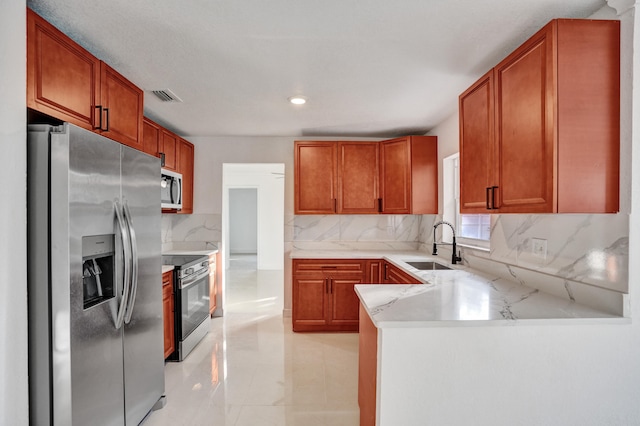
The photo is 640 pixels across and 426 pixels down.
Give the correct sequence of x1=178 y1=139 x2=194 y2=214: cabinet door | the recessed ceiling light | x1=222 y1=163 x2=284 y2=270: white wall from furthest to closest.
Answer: x1=222 y1=163 x2=284 y2=270: white wall, x1=178 y1=139 x2=194 y2=214: cabinet door, the recessed ceiling light

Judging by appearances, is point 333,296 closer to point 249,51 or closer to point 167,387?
point 167,387

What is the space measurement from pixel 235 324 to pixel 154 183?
7.89 feet

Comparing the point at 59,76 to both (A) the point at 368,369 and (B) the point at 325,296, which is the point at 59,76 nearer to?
(A) the point at 368,369

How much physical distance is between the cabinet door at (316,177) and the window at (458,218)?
128cm

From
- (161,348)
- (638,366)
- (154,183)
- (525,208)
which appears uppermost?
(154,183)

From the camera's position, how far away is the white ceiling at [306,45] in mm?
1649

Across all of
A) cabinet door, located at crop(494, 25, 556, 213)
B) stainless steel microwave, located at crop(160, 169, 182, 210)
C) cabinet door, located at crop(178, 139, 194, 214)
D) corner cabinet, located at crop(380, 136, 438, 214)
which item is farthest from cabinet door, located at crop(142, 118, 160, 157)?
cabinet door, located at crop(494, 25, 556, 213)

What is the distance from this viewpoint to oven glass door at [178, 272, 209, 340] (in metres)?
3.13

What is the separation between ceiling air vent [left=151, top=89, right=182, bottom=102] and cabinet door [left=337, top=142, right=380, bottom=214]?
191 centimetres

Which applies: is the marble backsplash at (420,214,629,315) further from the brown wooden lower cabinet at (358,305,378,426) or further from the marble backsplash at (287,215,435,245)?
the marble backsplash at (287,215,435,245)

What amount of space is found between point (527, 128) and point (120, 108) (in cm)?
248

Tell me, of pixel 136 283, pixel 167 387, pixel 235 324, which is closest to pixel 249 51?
pixel 136 283

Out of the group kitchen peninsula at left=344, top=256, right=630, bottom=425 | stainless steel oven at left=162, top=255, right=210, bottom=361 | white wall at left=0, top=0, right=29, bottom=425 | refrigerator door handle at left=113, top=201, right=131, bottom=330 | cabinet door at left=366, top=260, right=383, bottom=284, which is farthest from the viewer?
cabinet door at left=366, top=260, right=383, bottom=284

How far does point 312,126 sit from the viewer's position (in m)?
3.86
